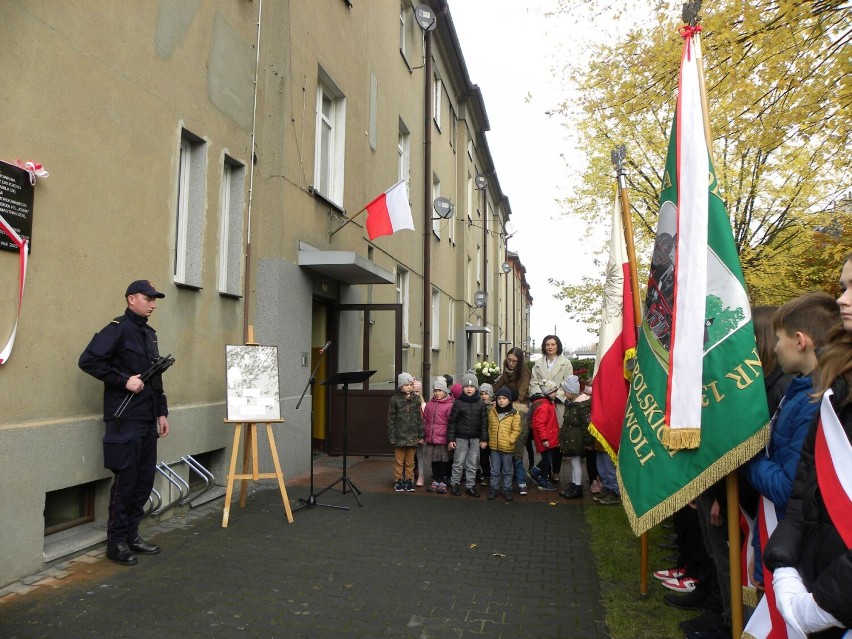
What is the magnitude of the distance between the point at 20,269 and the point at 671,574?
216 inches

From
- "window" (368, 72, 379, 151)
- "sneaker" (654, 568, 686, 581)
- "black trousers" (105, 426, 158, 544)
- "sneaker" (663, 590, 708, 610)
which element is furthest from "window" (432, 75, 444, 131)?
"sneaker" (663, 590, 708, 610)

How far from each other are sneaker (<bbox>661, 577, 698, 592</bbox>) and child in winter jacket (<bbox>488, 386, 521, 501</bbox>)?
10.2ft

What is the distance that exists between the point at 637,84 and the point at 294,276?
5.25m

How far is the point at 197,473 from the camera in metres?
7.31

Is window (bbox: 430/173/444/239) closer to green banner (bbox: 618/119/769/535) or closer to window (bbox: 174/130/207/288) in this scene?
window (bbox: 174/130/207/288)

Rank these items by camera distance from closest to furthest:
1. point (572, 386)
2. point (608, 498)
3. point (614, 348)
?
point (614, 348), point (608, 498), point (572, 386)

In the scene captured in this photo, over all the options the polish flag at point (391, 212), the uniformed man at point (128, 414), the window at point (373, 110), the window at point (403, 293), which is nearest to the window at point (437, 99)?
the window at point (403, 293)

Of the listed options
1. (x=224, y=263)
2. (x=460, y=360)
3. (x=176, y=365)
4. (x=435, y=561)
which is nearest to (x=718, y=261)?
(x=435, y=561)

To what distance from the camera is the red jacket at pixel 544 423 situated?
27.3ft

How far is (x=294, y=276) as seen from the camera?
895 cm

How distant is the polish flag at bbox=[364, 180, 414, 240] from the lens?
32.3 feet

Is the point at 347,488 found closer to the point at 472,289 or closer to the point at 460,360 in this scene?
the point at 460,360

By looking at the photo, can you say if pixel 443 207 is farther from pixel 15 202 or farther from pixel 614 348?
pixel 15 202

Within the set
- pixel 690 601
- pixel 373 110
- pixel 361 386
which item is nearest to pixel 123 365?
pixel 690 601
